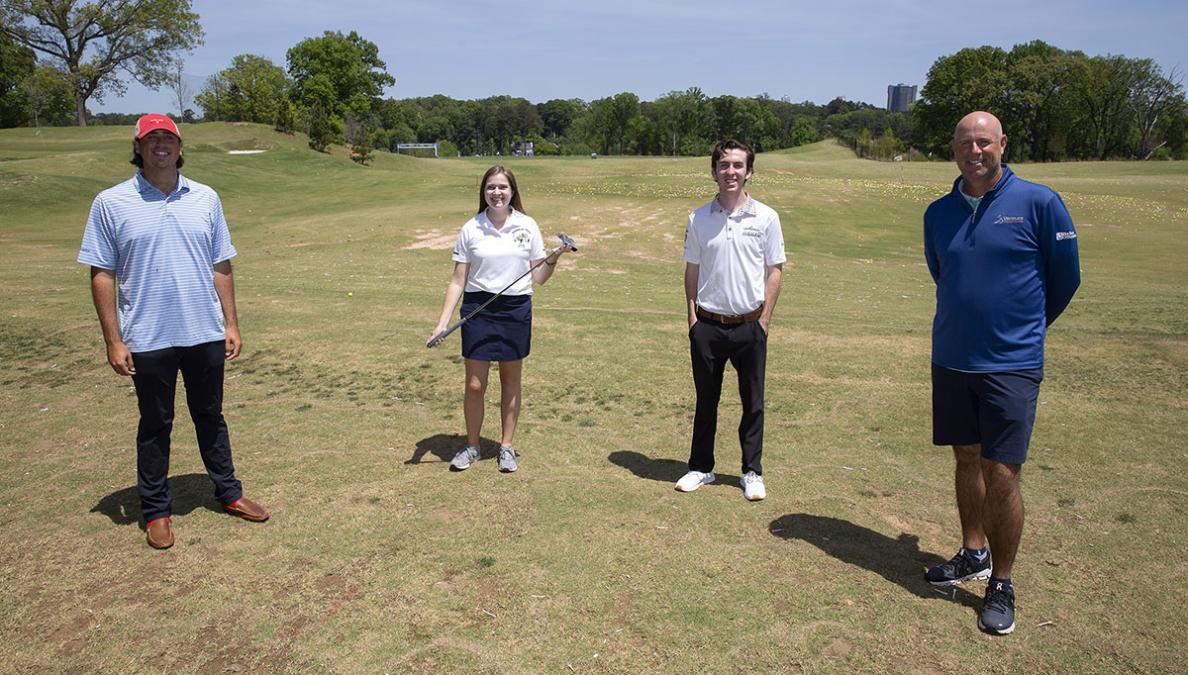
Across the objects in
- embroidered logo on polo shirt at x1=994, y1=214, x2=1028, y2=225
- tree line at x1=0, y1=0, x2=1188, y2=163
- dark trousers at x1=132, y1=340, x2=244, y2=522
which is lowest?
dark trousers at x1=132, y1=340, x2=244, y2=522

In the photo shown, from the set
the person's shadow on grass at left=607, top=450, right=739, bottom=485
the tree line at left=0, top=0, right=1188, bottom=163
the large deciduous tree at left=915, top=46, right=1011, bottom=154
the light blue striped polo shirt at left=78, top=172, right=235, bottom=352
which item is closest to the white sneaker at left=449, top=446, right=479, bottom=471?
the person's shadow on grass at left=607, top=450, right=739, bottom=485

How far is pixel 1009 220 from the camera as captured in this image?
3.90 m

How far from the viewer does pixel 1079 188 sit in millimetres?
42906

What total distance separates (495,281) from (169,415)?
86.5 inches

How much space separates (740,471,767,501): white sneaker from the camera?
5379 mm

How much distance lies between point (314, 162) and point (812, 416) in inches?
1704

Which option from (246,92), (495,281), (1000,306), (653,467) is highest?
(246,92)

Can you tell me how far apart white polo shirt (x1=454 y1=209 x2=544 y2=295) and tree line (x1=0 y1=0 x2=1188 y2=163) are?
47.2 meters

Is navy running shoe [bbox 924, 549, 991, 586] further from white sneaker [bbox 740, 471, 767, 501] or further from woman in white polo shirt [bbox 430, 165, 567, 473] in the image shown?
woman in white polo shirt [bbox 430, 165, 567, 473]

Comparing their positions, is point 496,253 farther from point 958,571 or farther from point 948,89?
point 948,89

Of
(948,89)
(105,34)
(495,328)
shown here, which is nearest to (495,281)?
(495,328)

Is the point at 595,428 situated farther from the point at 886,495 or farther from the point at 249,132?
the point at 249,132

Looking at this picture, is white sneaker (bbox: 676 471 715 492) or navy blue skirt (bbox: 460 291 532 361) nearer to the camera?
white sneaker (bbox: 676 471 715 492)

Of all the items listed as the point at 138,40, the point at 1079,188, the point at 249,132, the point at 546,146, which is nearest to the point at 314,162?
the point at 249,132
